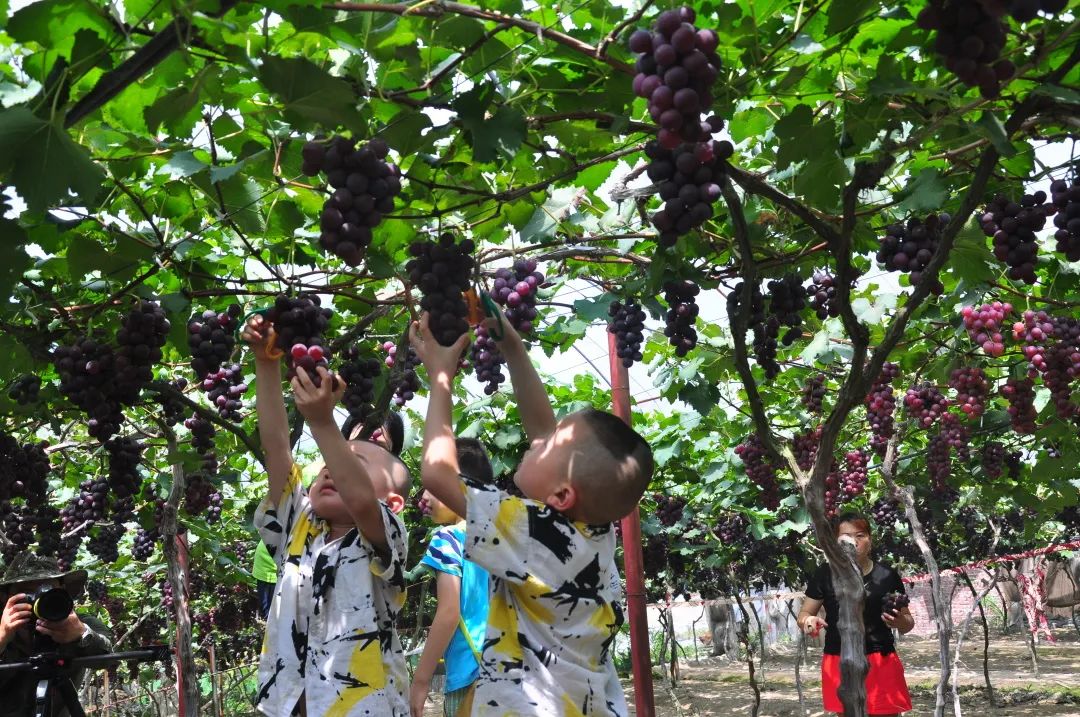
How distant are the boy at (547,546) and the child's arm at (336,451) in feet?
0.69

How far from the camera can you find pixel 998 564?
14508mm

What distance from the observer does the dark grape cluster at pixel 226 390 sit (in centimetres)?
425

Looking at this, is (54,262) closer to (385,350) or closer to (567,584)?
(385,350)

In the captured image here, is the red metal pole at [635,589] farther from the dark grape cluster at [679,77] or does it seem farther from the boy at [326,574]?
the dark grape cluster at [679,77]

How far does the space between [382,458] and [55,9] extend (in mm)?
1580

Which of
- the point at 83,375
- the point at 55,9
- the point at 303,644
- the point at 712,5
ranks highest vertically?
the point at 712,5

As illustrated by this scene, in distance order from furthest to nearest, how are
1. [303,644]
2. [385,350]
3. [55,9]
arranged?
[385,350] → [303,644] → [55,9]

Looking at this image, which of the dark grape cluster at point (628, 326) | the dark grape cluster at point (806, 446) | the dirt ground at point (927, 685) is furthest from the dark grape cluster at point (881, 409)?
the dirt ground at point (927, 685)

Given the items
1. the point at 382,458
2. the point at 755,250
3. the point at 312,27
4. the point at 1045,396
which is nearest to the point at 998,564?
the point at 1045,396

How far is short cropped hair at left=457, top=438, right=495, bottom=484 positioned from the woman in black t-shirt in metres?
2.73

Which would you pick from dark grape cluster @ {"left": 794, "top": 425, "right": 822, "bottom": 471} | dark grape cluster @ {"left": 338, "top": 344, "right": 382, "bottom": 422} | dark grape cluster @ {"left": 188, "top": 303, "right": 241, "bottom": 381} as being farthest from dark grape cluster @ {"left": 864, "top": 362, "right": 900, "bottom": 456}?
dark grape cluster @ {"left": 188, "top": 303, "right": 241, "bottom": 381}

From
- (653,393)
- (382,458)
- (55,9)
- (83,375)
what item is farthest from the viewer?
(653,393)

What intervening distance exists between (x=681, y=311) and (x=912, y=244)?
0.94 meters

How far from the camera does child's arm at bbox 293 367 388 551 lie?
98.0 inches
